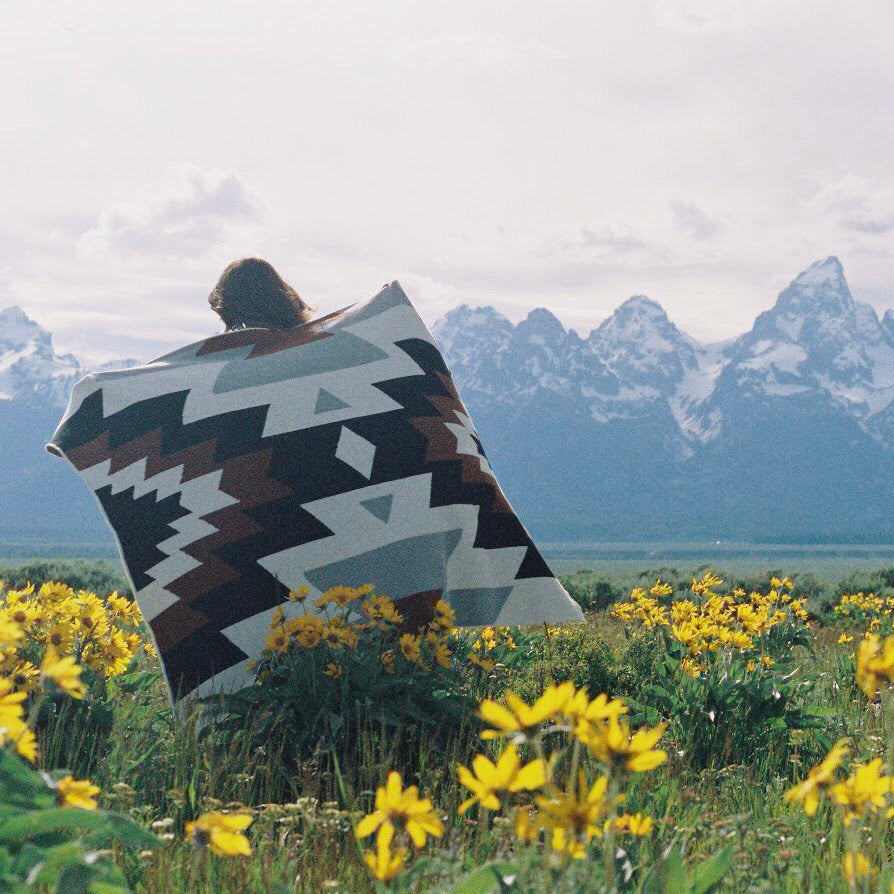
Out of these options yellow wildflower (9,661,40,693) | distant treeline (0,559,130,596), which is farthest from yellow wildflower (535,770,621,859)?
distant treeline (0,559,130,596)

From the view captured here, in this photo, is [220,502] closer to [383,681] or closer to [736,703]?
[383,681]

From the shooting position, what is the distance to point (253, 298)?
17.4ft

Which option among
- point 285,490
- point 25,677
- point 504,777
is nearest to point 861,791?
point 504,777

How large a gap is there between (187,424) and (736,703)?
8.63 ft

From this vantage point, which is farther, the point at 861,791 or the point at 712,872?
the point at 712,872

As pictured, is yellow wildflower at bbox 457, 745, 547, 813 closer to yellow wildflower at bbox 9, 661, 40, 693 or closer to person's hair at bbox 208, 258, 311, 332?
yellow wildflower at bbox 9, 661, 40, 693

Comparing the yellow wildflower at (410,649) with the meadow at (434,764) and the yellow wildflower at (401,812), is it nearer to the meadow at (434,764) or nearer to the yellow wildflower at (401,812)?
the meadow at (434,764)

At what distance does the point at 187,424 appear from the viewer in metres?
4.57

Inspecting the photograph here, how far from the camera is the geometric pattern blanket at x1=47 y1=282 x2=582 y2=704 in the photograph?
13.8 ft

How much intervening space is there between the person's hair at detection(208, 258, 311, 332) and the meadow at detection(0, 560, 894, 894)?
1687 mm

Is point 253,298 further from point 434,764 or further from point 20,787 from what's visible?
point 20,787

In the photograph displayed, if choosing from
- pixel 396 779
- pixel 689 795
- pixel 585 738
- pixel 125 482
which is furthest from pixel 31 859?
pixel 125 482

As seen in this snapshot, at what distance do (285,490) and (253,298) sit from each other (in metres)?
1.36

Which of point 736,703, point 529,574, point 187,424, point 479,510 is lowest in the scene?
point 736,703
